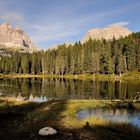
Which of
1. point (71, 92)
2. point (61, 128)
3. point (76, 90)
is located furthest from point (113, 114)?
point (76, 90)

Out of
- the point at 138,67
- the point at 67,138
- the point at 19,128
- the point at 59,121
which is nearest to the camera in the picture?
the point at 67,138

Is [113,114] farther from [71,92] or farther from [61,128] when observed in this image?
[71,92]

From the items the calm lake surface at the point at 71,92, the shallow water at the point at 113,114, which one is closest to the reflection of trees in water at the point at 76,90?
the calm lake surface at the point at 71,92

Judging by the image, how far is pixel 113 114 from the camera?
40.4 m

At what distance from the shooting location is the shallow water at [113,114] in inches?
1426

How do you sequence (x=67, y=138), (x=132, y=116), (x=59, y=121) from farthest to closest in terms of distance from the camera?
(x=132, y=116) → (x=59, y=121) → (x=67, y=138)

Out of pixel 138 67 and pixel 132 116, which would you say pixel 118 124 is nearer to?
pixel 132 116

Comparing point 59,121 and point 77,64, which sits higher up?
point 77,64

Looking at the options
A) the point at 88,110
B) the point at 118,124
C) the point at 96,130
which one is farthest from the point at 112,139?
the point at 88,110

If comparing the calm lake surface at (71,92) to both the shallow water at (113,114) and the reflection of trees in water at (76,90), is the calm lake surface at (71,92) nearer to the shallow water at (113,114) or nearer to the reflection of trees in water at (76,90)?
the reflection of trees in water at (76,90)

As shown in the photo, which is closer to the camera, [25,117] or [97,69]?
[25,117]

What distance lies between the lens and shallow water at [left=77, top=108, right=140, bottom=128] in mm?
36222

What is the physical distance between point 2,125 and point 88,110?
18.8m

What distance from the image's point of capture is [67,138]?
24.1 metres
